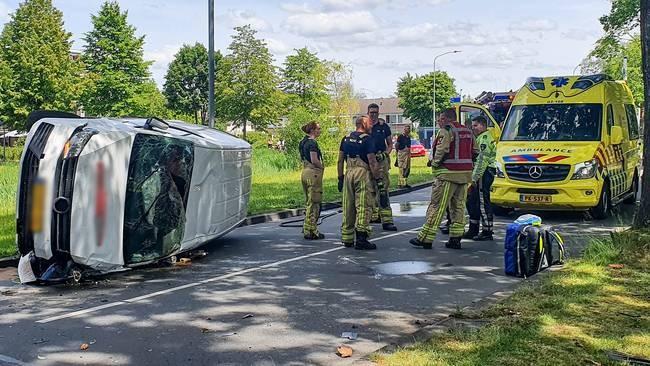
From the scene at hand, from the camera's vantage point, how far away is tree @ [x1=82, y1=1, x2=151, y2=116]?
4916cm

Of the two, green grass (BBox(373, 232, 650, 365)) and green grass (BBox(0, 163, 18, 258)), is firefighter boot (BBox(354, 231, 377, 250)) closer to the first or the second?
green grass (BBox(373, 232, 650, 365))

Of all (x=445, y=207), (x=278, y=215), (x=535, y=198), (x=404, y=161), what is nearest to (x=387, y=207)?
(x=445, y=207)

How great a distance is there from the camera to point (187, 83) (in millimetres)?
72188

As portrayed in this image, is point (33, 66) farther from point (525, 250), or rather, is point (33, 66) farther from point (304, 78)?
point (525, 250)

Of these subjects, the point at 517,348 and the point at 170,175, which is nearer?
the point at 517,348

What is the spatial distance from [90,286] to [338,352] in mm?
3751

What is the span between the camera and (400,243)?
10266 mm

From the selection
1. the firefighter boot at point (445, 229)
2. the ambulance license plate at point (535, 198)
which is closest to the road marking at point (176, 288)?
the firefighter boot at point (445, 229)

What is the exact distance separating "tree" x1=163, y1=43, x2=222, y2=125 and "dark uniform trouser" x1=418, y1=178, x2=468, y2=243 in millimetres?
63782

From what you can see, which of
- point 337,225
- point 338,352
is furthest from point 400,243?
point 338,352

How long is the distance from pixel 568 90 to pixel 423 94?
58.7 m

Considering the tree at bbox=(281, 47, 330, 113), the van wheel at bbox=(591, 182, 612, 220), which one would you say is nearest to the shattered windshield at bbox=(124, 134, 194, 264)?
the van wheel at bbox=(591, 182, 612, 220)

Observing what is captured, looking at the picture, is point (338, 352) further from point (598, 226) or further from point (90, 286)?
point (598, 226)

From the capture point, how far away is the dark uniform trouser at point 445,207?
9531mm
